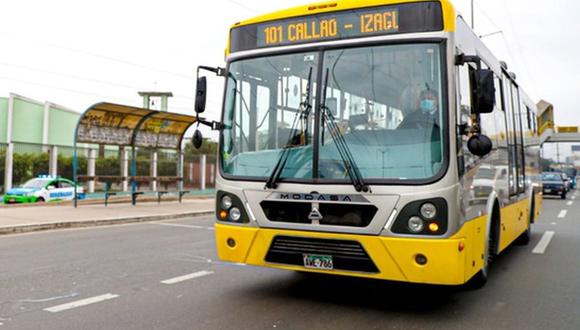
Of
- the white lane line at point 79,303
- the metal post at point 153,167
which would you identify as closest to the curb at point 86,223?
the metal post at point 153,167

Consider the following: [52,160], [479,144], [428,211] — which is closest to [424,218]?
[428,211]

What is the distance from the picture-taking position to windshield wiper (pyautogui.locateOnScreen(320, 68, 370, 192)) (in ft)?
16.3

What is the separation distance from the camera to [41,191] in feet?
72.4

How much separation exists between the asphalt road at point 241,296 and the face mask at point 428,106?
201cm

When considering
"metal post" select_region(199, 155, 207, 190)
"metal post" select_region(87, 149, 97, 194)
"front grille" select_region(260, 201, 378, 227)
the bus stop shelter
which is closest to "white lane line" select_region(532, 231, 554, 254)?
"front grille" select_region(260, 201, 378, 227)

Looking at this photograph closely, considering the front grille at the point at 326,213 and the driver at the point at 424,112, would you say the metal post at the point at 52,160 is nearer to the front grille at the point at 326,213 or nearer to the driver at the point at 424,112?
the front grille at the point at 326,213

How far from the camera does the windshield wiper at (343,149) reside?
195 inches

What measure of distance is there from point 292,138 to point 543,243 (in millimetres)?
7682

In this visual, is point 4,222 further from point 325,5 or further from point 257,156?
point 325,5

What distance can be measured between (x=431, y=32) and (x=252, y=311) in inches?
128

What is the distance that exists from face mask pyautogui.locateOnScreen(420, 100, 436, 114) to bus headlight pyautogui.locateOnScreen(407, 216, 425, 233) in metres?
1.05

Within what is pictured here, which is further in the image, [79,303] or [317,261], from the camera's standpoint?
[79,303]

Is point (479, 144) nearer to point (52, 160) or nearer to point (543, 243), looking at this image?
A: point (543, 243)

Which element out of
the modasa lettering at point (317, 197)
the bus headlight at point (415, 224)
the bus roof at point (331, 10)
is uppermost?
the bus roof at point (331, 10)
